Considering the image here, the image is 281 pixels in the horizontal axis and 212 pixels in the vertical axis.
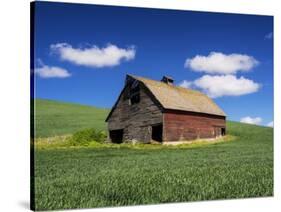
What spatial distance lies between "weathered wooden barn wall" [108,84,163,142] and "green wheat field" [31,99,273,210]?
0.21m

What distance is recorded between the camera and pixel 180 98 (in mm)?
12953

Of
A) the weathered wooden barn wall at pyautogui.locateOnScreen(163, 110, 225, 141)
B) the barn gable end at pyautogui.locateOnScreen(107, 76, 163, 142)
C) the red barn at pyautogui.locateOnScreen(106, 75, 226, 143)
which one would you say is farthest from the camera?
the weathered wooden barn wall at pyautogui.locateOnScreen(163, 110, 225, 141)

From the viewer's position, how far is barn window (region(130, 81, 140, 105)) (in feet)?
40.0

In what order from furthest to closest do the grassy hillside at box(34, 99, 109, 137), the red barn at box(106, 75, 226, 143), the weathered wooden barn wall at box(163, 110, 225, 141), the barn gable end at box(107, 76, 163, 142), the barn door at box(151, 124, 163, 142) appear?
the weathered wooden barn wall at box(163, 110, 225, 141)
the barn door at box(151, 124, 163, 142)
the red barn at box(106, 75, 226, 143)
the barn gable end at box(107, 76, 163, 142)
the grassy hillside at box(34, 99, 109, 137)

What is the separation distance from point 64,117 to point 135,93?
155 centimetres

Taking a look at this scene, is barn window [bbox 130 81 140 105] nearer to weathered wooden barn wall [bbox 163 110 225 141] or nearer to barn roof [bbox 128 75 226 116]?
barn roof [bbox 128 75 226 116]

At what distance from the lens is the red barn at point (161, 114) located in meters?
12.3

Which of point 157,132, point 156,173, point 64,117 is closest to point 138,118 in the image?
point 157,132

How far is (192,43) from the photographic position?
12492mm

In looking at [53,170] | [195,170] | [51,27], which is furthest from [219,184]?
[51,27]

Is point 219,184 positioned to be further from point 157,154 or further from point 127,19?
point 127,19

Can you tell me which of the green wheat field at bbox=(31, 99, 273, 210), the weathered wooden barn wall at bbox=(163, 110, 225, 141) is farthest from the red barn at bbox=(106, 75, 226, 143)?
the green wheat field at bbox=(31, 99, 273, 210)

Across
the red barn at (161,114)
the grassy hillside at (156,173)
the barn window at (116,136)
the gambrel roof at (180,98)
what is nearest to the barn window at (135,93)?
the red barn at (161,114)
